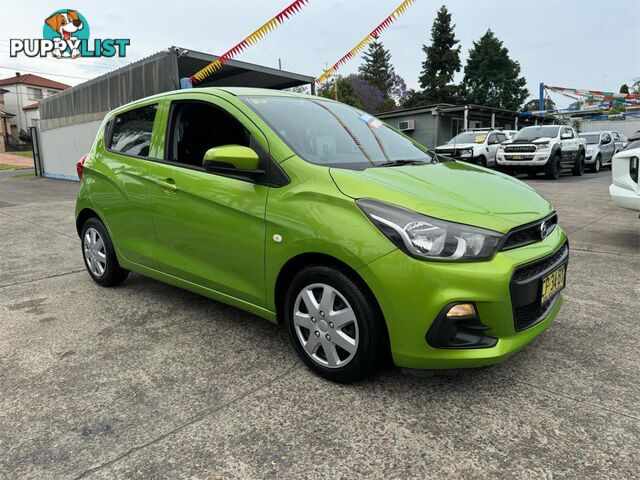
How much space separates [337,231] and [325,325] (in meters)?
Answer: 0.51

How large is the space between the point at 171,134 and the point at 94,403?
187 cm

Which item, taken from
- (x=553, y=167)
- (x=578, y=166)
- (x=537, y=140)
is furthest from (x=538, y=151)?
(x=578, y=166)

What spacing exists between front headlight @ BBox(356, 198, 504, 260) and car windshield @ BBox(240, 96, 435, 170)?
0.61m

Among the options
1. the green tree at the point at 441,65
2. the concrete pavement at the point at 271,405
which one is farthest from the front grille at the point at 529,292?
the green tree at the point at 441,65

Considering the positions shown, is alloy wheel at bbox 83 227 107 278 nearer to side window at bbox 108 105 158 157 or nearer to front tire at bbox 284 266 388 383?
side window at bbox 108 105 158 157

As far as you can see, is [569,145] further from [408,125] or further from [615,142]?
[408,125]

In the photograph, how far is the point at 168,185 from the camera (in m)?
3.25

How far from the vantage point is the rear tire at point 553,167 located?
14186 mm

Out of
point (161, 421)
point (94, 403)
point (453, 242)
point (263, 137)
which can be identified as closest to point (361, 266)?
point (453, 242)

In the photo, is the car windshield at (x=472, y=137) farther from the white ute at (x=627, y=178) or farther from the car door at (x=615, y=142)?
the white ute at (x=627, y=178)

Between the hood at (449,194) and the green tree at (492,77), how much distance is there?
5366 cm

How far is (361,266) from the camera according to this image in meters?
2.27

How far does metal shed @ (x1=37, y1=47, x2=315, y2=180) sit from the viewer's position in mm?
12781

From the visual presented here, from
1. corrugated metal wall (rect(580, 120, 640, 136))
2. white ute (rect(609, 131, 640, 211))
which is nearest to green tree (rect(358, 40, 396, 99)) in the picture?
corrugated metal wall (rect(580, 120, 640, 136))
